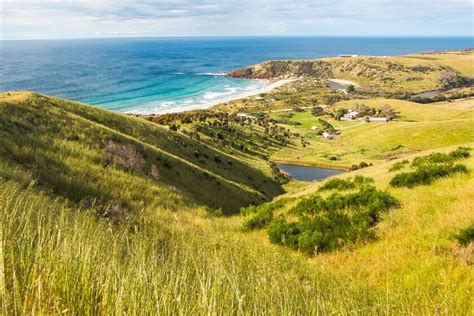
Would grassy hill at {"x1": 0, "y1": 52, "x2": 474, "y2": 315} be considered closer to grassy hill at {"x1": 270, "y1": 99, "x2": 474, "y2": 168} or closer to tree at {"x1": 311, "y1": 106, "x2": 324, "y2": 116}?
grassy hill at {"x1": 270, "y1": 99, "x2": 474, "y2": 168}

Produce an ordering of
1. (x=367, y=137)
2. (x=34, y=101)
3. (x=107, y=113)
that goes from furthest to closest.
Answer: (x=367, y=137) → (x=107, y=113) → (x=34, y=101)

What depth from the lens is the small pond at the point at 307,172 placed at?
74.2 metres

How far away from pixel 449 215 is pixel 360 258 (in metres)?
2.82

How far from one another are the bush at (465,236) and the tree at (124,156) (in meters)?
21.2

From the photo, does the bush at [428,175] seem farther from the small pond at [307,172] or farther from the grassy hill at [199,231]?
the small pond at [307,172]

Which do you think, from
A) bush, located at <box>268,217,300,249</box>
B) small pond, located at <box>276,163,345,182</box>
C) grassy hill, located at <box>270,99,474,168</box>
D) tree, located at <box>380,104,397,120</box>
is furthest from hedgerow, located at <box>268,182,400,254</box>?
tree, located at <box>380,104,397,120</box>

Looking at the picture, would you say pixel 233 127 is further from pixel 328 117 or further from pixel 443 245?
pixel 443 245

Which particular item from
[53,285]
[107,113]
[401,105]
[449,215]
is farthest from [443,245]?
[401,105]

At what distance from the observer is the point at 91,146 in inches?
1046

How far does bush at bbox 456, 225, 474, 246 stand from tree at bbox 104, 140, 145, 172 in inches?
836

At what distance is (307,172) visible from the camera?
78.1m

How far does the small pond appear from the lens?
7419 centimetres

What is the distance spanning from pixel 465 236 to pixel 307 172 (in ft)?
230

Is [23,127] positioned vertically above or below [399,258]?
above
